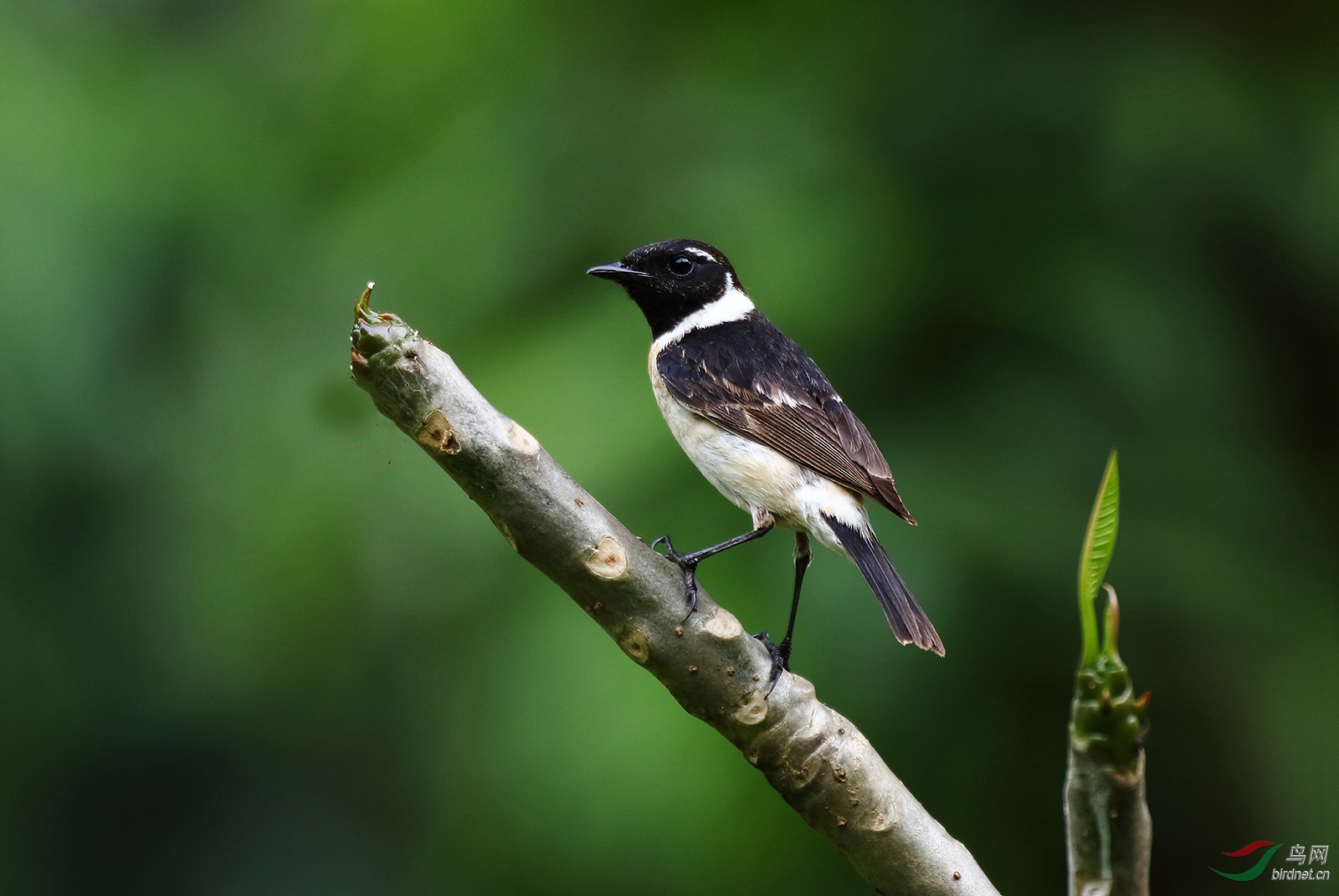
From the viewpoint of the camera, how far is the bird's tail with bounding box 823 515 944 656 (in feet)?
7.87

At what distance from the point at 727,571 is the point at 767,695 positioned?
41.3 inches

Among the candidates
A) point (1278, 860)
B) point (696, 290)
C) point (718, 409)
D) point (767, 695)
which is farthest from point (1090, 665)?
point (1278, 860)

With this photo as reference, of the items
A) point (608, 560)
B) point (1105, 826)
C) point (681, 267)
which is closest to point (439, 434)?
point (608, 560)

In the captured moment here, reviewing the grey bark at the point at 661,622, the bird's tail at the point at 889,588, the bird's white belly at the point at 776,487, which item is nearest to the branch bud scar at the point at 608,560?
the grey bark at the point at 661,622

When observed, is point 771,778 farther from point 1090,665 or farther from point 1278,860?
point 1278,860

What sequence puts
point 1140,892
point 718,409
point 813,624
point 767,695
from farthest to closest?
point 813,624
point 718,409
point 767,695
point 1140,892

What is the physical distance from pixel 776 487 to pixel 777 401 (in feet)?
0.87

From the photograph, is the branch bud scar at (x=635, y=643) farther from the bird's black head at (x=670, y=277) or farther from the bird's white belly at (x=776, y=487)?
the bird's black head at (x=670, y=277)

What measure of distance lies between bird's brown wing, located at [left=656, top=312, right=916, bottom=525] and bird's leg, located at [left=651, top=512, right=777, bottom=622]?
18cm

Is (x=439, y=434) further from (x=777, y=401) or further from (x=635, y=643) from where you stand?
(x=777, y=401)

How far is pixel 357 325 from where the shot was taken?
1.75 meters

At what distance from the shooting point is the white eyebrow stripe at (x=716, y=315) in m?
3.26

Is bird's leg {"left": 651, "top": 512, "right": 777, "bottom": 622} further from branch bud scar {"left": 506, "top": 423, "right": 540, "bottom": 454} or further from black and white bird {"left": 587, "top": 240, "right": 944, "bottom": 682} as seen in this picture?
branch bud scar {"left": 506, "top": 423, "right": 540, "bottom": 454}

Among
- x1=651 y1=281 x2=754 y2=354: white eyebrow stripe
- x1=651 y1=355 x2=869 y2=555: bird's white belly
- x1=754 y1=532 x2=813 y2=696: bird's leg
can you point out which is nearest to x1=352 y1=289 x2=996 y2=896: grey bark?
x1=754 y1=532 x2=813 y2=696: bird's leg
